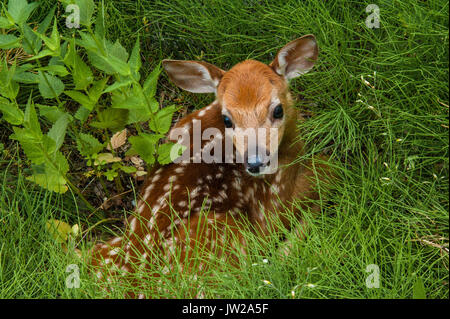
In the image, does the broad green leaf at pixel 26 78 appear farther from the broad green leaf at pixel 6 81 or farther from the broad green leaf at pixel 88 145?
the broad green leaf at pixel 88 145

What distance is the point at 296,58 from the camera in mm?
2916

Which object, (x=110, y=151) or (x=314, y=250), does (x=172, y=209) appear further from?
(x=110, y=151)

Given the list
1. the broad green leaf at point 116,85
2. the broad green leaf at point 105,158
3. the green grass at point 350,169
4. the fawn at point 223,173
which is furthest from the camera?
the broad green leaf at point 105,158

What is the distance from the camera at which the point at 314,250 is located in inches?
96.3

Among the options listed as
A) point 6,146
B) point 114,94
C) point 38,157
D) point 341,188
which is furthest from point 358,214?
point 6,146

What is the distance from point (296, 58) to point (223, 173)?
2.08ft

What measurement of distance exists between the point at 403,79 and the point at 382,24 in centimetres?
27

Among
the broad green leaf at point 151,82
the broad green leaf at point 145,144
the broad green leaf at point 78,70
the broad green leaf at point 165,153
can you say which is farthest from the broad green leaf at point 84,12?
the broad green leaf at point 165,153

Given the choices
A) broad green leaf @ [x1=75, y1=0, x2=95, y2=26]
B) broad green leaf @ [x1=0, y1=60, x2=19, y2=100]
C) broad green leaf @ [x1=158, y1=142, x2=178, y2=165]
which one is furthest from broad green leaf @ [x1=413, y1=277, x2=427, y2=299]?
broad green leaf @ [x1=0, y1=60, x2=19, y2=100]

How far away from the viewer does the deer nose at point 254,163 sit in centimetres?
263

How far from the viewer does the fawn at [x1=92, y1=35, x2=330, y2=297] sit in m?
2.71

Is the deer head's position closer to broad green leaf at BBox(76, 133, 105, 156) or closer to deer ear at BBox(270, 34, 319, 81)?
deer ear at BBox(270, 34, 319, 81)

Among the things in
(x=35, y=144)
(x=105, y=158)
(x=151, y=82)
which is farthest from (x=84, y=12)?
(x=105, y=158)

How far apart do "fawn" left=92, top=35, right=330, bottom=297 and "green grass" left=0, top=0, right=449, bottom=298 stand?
146 millimetres
